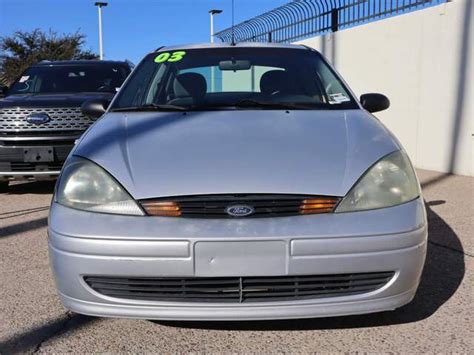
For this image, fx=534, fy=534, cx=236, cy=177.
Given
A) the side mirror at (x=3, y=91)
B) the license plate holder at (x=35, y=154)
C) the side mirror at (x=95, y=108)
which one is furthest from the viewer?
the side mirror at (x=3, y=91)

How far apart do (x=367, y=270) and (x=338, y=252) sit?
174 millimetres

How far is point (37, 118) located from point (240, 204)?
4200 mm

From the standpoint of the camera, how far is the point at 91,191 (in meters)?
2.55

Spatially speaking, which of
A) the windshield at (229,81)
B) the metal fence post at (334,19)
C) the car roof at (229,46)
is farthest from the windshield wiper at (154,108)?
the metal fence post at (334,19)

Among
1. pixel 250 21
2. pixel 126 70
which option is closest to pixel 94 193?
pixel 126 70

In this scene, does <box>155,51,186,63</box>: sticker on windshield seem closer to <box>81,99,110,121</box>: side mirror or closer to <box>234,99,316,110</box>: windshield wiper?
<box>81,99,110,121</box>: side mirror

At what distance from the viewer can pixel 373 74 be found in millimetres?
8805

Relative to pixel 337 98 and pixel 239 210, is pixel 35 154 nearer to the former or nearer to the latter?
pixel 337 98

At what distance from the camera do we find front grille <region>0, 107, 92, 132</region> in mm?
5875

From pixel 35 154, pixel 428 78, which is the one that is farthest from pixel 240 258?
pixel 428 78

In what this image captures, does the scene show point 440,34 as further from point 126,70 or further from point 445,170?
point 126,70

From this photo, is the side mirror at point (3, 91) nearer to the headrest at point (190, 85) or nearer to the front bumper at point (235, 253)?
the headrest at point (190, 85)

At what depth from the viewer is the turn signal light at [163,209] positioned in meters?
2.38

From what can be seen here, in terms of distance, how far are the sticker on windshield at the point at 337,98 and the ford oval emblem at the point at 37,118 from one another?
3.54 m
